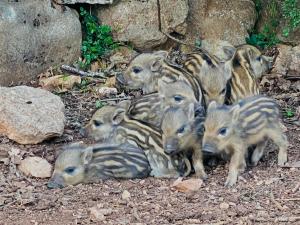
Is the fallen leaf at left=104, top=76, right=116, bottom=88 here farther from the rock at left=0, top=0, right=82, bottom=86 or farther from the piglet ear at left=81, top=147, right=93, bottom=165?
the piglet ear at left=81, top=147, right=93, bottom=165

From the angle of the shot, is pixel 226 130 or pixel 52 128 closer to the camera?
pixel 226 130

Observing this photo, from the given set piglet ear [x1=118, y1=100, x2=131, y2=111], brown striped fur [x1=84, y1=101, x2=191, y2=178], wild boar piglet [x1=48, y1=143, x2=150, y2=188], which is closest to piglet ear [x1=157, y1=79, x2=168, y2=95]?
piglet ear [x1=118, y1=100, x2=131, y2=111]

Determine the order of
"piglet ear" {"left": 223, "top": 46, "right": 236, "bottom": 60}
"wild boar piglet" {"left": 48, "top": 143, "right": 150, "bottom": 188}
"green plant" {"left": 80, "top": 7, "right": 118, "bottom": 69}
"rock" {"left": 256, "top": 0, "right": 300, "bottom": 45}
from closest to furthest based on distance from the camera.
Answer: "wild boar piglet" {"left": 48, "top": 143, "right": 150, "bottom": 188}
"piglet ear" {"left": 223, "top": 46, "right": 236, "bottom": 60}
"green plant" {"left": 80, "top": 7, "right": 118, "bottom": 69}
"rock" {"left": 256, "top": 0, "right": 300, "bottom": 45}

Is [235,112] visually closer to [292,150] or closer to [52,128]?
[292,150]

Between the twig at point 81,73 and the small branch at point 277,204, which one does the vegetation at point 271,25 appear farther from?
the small branch at point 277,204

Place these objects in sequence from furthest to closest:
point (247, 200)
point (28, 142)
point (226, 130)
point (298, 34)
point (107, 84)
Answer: point (298, 34)
point (107, 84)
point (28, 142)
point (226, 130)
point (247, 200)

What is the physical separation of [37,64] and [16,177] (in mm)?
2189

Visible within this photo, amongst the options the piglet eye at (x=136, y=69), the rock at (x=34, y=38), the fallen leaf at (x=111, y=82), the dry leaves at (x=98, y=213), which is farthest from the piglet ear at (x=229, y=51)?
the dry leaves at (x=98, y=213)

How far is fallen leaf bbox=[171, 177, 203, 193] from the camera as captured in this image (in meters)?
6.11

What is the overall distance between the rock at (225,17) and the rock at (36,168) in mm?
3173

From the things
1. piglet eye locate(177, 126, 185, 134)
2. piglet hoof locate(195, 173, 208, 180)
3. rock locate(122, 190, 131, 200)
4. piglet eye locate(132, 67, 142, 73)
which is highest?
piglet eye locate(177, 126, 185, 134)

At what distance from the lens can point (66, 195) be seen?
6.11m

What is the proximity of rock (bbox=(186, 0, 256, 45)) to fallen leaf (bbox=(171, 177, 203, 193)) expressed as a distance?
3.27 m

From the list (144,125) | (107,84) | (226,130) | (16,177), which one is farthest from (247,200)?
(107,84)
